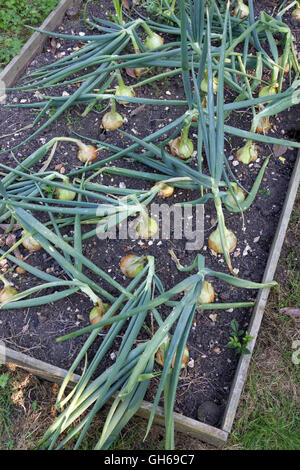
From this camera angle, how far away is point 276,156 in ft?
6.43

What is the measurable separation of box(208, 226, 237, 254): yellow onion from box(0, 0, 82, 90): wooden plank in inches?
53.7

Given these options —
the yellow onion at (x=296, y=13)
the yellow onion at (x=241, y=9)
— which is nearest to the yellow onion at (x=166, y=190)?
the yellow onion at (x=241, y=9)

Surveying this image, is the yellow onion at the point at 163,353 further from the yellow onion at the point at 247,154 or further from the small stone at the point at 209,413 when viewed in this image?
the yellow onion at the point at 247,154

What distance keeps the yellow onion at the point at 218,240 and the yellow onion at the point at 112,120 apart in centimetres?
69

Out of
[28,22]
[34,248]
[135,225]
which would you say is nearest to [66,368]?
[34,248]

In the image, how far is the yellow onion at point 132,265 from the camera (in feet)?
5.25

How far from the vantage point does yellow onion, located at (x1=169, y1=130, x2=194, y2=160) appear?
178cm

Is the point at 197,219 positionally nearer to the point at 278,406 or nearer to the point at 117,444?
the point at 278,406

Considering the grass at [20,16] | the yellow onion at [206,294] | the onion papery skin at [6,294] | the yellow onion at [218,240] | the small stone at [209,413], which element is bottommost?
the small stone at [209,413]

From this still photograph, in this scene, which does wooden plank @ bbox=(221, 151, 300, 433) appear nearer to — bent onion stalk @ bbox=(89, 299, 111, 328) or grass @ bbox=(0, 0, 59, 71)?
bent onion stalk @ bbox=(89, 299, 111, 328)

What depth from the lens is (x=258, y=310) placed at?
1.60 m

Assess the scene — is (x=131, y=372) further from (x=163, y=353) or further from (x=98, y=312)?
(x=98, y=312)
